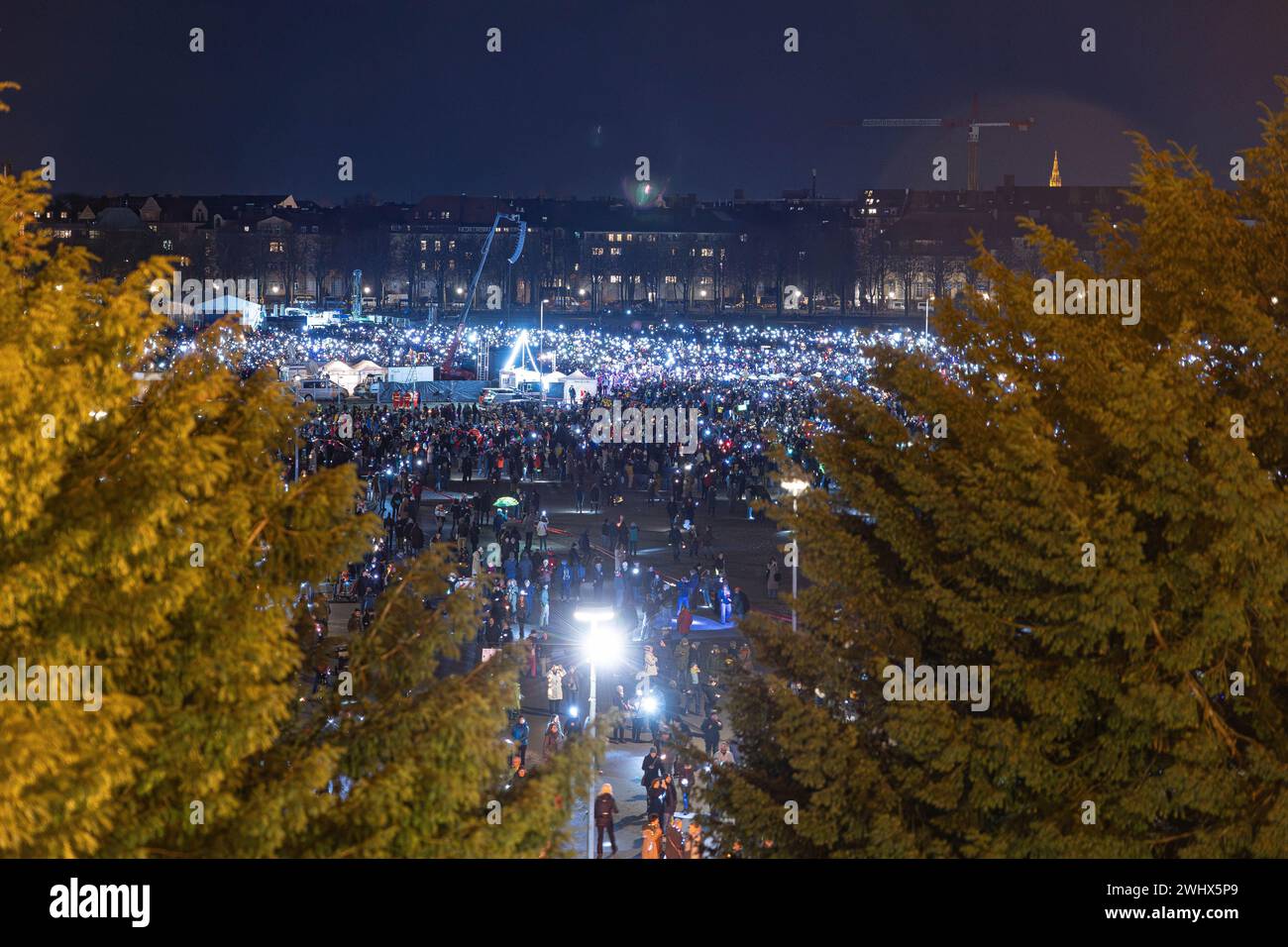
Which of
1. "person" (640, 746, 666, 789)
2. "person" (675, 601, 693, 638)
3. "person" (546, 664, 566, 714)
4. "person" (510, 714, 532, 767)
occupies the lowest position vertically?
"person" (640, 746, 666, 789)

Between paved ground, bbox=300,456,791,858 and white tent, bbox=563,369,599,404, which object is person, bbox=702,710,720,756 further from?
white tent, bbox=563,369,599,404

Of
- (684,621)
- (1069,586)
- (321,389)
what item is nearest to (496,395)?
(321,389)

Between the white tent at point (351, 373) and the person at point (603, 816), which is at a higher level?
the white tent at point (351, 373)

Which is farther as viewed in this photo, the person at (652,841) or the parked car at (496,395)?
the parked car at (496,395)

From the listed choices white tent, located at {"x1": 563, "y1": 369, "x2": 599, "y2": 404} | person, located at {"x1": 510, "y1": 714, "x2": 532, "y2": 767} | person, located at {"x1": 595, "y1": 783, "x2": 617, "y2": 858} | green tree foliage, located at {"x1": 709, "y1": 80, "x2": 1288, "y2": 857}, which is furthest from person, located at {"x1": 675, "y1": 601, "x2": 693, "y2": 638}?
white tent, located at {"x1": 563, "y1": 369, "x2": 599, "y2": 404}

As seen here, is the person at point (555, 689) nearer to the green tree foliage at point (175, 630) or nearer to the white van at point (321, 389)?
the green tree foliage at point (175, 630)

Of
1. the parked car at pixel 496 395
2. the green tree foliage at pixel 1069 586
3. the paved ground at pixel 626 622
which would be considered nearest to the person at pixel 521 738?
the paved ground at pixel 626 622

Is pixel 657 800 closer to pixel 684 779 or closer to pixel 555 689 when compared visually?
pixel 684 779

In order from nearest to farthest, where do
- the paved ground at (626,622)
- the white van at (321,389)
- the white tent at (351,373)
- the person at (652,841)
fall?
the person at (652,841) < the paved ground at (626,622) < the white van at (321,389) < the white tent at (351,373)
